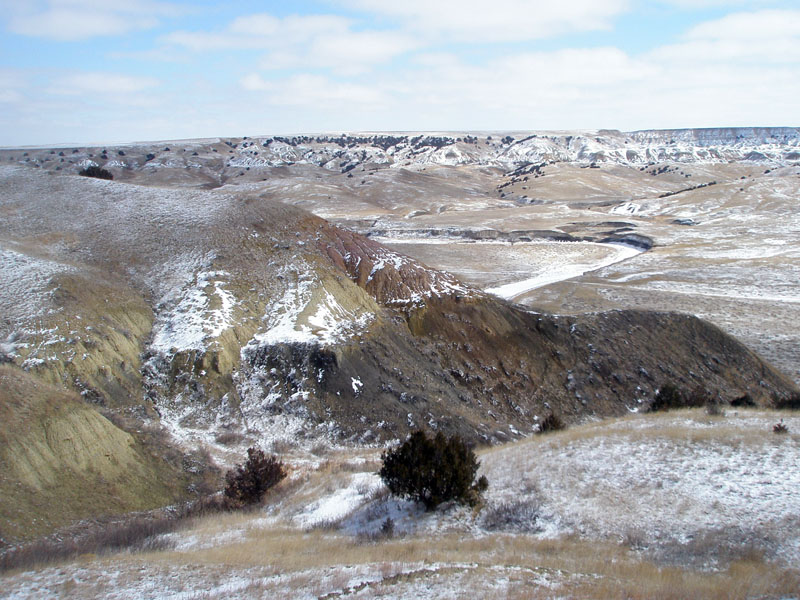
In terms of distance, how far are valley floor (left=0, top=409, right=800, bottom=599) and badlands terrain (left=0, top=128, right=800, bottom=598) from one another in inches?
2.5

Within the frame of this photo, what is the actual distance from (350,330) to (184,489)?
10.6 meters

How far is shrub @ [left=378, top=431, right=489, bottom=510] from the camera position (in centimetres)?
1128

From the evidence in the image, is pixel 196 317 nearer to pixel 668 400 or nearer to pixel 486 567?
pixel 486 567

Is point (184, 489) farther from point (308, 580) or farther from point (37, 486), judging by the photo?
point (308, 580)

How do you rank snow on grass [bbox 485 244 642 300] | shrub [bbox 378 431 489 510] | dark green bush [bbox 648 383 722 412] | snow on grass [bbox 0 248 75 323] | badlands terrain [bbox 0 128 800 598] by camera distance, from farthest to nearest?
1. snow on grass [bbox 485 244 642 300]
2. dark green bush [bbox 648 383 722 412]
3. snow on grass [bbox 0 248 75 323]
4. shrub [bbox 378 431 489 510]
5. badlands terrain [bbox 0 128 800 598]

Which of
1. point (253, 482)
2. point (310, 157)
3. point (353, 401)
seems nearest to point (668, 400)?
point (353, 401)

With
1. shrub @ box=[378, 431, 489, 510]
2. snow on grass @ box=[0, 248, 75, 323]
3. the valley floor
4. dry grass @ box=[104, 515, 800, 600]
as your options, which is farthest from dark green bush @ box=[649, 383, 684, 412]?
snow on grass @ box=[0, 248, 75, 323]

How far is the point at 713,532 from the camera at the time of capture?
29.8 ft

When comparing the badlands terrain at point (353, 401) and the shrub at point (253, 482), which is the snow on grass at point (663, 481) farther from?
the shrub at point (253, 482)

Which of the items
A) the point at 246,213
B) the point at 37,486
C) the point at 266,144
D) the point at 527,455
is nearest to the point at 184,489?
the point at 37,486

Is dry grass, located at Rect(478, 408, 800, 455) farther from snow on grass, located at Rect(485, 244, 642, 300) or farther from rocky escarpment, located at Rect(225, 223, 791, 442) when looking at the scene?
snow on grass, located at Rect(485, 244, 642, 300)

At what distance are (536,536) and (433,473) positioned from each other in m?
2.51

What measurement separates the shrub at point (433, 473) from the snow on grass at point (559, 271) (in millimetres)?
31772

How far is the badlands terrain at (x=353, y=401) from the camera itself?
341 inches
